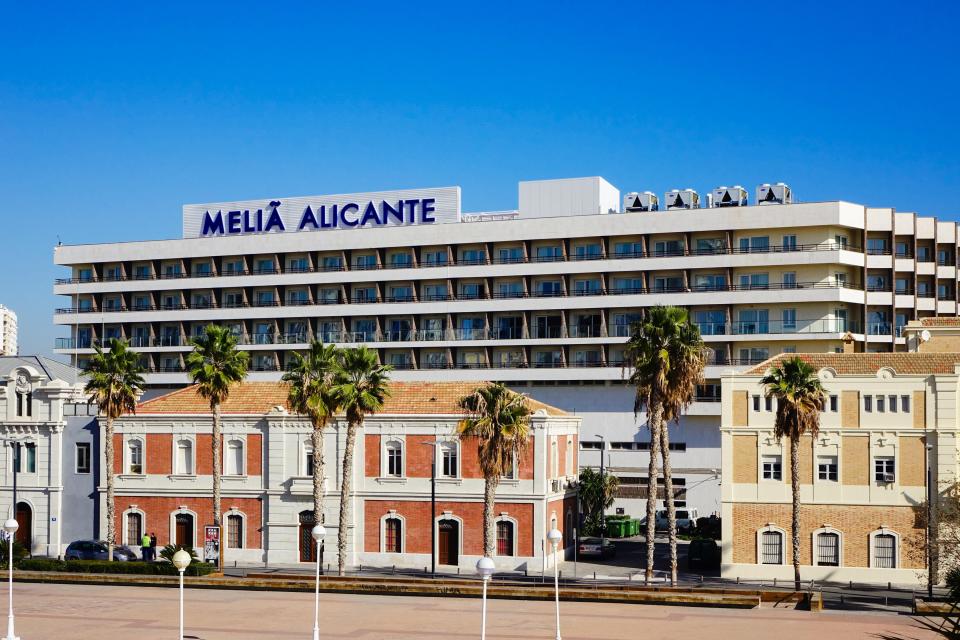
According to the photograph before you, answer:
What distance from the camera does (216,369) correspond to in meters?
70.0

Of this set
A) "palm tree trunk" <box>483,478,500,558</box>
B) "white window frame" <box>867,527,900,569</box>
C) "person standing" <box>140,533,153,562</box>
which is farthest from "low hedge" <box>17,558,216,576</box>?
"white window frame" <box>867,527,900,569</box>

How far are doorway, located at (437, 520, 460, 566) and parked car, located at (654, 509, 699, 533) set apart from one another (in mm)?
25616

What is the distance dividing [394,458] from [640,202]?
46992 millimetres

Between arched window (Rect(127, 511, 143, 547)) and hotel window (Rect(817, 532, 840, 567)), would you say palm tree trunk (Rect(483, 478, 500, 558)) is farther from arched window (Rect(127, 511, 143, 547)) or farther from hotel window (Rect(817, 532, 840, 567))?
arched window (Rect(127, 511, 143, 547))

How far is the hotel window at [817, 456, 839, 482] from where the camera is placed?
66.0m

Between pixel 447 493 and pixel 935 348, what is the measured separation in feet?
108

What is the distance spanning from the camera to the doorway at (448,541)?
7100cm

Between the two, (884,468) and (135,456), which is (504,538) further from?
(135,456)

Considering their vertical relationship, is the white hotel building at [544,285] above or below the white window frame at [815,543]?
above

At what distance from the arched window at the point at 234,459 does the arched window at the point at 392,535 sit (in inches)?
408

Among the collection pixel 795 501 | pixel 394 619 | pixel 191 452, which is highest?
pixel 191 452

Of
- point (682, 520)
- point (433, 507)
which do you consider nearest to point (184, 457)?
point (433, 507)

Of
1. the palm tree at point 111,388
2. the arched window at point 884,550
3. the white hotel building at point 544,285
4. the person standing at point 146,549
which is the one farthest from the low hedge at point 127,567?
the white hotel building at point 544,285

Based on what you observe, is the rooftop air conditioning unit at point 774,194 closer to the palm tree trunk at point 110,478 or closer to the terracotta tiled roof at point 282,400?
the terracotta tiled roof at point 282,400
